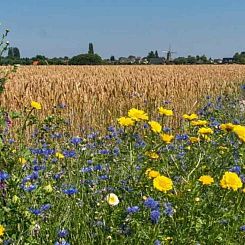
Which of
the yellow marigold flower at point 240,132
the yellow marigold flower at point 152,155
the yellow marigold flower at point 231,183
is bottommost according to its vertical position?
the yellow marigold flower at point 231,183

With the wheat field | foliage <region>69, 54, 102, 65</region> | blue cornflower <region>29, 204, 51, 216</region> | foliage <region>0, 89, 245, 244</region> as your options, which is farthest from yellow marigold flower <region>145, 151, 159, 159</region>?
foliage <region>69, 54, 102, 65</region>

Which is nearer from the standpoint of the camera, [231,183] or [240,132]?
[231,183]

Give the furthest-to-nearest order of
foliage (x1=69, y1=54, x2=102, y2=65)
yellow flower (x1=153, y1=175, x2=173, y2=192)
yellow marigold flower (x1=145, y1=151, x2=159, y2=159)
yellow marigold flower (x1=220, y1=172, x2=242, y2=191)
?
foliage (x1=69, y1=54, x2=102, y2=65), yellow marigold flower (x1=145, y1=151, x2=159, y2=159), yellow marigold flower (x1=220, y1=172, x2=242, y2=191), yellow flower (x1=153, y1=175, x2=173, y2=192)

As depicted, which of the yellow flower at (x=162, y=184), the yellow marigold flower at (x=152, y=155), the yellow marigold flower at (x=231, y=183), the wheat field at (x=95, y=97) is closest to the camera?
the yellow flower at (x=162, y=184)

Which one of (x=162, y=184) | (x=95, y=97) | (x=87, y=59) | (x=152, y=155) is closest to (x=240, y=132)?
(x=152, y=155)

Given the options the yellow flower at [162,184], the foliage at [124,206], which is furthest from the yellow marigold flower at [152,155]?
the yellow flower at [162,184]

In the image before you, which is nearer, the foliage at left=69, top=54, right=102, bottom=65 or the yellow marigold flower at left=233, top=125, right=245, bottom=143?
the yellow marigold flower at left=233, top=125, right=245, bottom=143

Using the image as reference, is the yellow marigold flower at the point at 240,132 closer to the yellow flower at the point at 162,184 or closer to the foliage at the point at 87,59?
the yellow flower at the point at 162,184

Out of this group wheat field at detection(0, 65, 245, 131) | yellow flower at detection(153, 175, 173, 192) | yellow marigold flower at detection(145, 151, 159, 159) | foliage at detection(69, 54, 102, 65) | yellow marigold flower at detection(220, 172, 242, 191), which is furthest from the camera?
foliage at detection(69, 54, 102, 65)

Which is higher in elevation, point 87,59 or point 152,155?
point 152,155

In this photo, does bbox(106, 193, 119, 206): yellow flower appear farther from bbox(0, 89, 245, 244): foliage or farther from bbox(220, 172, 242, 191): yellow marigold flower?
bbox(220, 172, 242, 191): yellow marigold flower

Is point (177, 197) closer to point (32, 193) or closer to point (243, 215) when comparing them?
point (243, 215)

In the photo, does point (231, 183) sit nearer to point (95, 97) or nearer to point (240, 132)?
point (240, 132)

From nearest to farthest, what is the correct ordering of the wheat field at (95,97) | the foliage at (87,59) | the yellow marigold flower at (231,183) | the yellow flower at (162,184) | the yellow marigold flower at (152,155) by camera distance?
the yellow flower at (162,184) < the yellow marigold flower at (231,183) < the yellow marigold flower at (152,155) < the wheat field at (95,97) < the foliage at (87,59)
